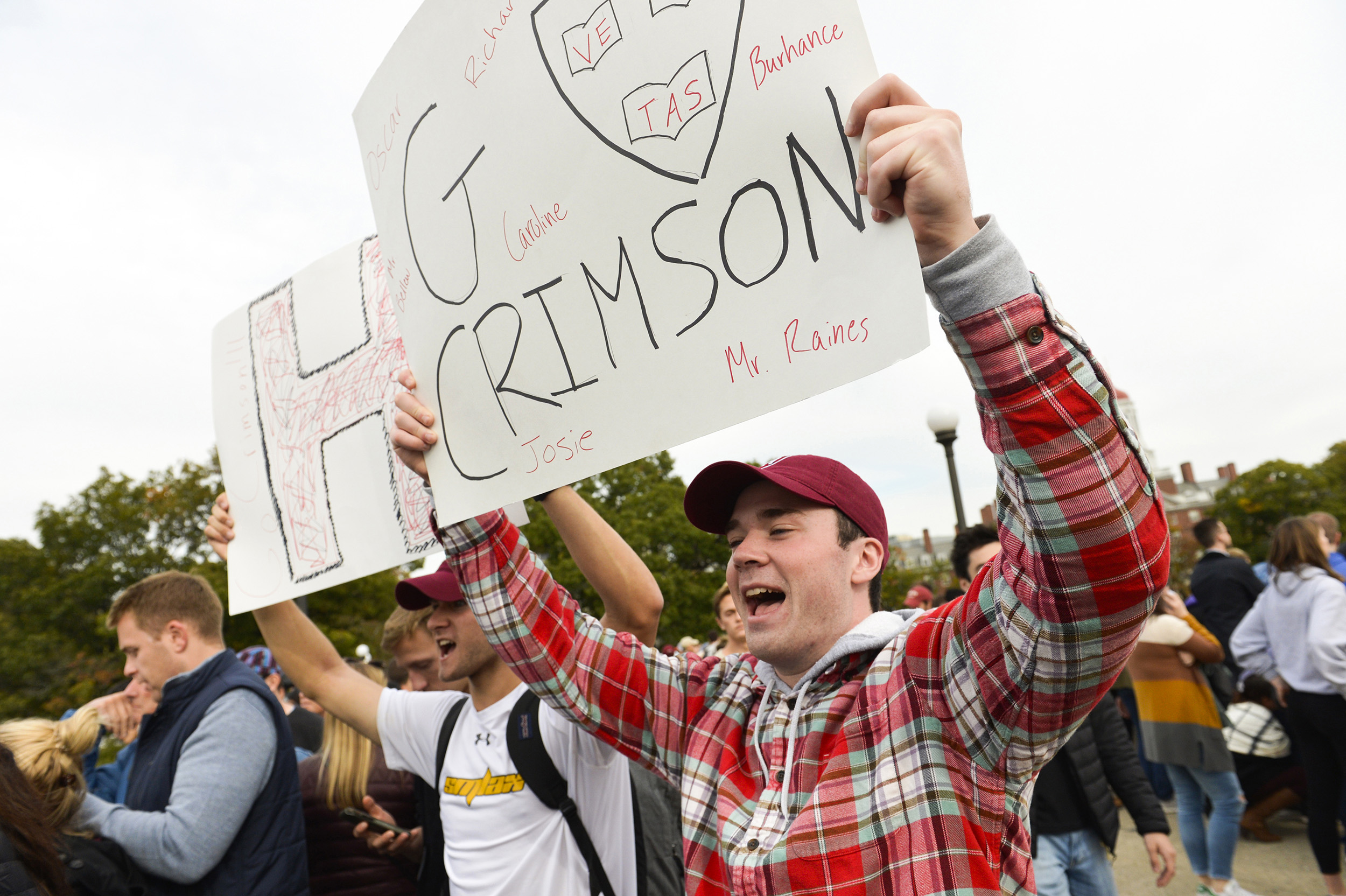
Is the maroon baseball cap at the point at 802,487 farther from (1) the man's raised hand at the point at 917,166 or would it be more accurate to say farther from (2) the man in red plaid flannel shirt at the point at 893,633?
(1) the man's raised hand at the point at 917,166

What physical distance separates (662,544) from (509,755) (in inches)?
992

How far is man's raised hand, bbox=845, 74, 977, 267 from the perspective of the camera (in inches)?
45.9

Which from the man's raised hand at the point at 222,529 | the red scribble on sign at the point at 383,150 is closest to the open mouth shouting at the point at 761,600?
the red scribble on sign at the point at 383,150

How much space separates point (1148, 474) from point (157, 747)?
3375mm

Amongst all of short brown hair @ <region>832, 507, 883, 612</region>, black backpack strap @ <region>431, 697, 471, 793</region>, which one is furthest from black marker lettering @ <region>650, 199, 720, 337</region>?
black backpack strap @ <region>431, 697, 471, 793</region>

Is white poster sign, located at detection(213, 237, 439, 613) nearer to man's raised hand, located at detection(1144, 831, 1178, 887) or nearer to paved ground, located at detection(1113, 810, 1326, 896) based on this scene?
man's raised hand, located at detection(1144, 831, 1178, 887)

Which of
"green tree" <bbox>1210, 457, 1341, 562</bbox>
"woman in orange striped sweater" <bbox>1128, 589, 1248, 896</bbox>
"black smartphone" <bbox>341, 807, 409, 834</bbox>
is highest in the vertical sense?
"black smartphone" <bbox>341, 807, 409, 834</bbox>

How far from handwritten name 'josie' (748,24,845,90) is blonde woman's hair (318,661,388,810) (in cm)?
300

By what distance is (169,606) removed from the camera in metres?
3.38

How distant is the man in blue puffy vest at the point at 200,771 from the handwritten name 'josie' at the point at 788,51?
9.13 feet

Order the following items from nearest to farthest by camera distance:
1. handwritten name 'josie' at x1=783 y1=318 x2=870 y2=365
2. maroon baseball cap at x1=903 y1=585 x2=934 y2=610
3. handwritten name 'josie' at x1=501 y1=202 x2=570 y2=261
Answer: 1. handwritten name 'josie' at x1=783 y1=318 x2=870 y2=365
2. handwritten name 'josie' at x1=501 y1=202 x2=570 y2=261
3. maroon baseball cap at x1=903 y1=585 x2=934 y2=610

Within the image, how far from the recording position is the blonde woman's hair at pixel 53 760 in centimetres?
269

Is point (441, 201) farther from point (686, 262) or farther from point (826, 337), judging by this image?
point (826, 337)

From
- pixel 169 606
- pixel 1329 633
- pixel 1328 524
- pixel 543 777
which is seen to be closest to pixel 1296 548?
pixel 1329 633
